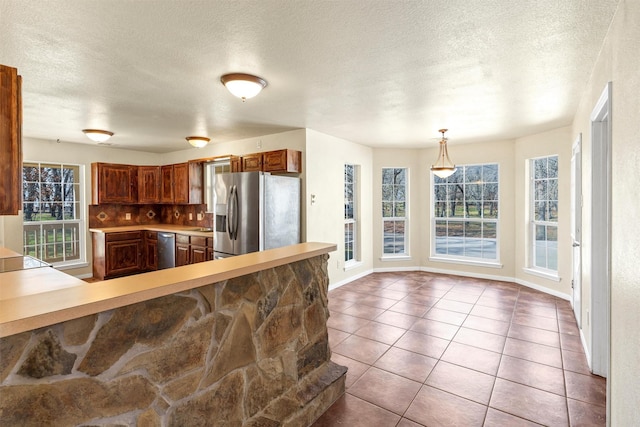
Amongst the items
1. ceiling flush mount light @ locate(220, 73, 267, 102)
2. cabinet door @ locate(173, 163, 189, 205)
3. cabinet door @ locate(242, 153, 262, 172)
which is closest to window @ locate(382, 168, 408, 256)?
cabinet door @ locate(242, 153, 262, 172)

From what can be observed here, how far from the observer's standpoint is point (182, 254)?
214 inches

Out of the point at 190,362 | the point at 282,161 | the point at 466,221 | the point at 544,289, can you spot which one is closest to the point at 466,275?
the point at 466,221

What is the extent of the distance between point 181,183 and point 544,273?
643 cm

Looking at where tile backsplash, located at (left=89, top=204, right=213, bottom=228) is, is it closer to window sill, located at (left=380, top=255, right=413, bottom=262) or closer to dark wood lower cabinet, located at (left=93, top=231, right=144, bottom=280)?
dark wood lower cabinet, located at (left=93, top=231, right=144, bottom=280)

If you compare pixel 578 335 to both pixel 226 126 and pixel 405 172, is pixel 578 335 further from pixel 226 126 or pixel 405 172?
pixel 226 126

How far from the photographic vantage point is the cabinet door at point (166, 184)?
635cm

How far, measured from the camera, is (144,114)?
386 centimetres

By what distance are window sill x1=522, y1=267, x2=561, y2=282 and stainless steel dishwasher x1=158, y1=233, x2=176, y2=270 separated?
594 cm

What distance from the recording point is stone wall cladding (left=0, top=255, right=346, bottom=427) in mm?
1064

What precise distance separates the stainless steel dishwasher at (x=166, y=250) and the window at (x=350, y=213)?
3003mm

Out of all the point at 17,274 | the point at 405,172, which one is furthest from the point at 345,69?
the point at 405,172

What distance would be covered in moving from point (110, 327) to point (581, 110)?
437 cm

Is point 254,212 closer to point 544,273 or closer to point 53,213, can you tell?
point 53,213

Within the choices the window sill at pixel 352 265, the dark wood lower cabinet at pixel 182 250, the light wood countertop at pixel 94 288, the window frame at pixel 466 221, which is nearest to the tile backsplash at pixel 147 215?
the dark wood lower cabinet at pixel 182 250
